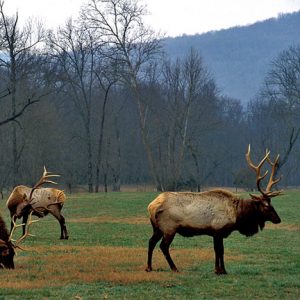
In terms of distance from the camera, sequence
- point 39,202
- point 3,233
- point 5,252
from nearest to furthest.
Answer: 1. point 5,252
2. point 3,233
3. point 39,202

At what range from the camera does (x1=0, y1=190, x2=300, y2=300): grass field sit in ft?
36.8

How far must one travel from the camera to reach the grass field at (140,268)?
1120 centimetres

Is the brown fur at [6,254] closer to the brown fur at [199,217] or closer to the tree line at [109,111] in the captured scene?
the brown fur at [199,217]

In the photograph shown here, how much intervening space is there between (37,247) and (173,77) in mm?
40468

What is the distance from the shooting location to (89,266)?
1422cm

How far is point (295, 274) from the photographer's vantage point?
13758 mm

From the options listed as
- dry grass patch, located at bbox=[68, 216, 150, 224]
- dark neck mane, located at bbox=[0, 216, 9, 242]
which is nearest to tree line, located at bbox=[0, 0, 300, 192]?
dry grass patch, located at bbox=[68, 216, 150, 224]

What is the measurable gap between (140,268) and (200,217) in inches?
A: 70.0

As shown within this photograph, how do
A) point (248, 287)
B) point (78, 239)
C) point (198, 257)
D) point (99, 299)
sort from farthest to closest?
point (78, 239) < point (198, 257) < point (248, 287) < point (99, 299)

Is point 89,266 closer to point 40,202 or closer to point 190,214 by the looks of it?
point 190,214

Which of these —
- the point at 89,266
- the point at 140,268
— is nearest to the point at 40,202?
the point at 89,266

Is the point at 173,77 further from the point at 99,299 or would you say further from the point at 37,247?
the point at 99,299

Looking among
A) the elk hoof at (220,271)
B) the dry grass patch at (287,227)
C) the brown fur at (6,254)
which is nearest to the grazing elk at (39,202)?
the brown fur at (6,254)

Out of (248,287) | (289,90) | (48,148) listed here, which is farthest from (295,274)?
(289,90)
